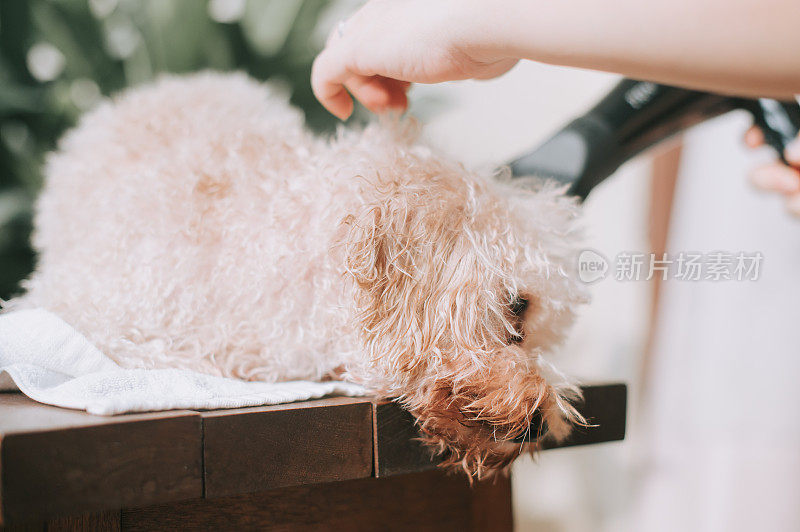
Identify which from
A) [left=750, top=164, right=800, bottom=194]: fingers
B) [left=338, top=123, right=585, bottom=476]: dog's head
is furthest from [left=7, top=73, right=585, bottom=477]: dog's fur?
[left=750, top=164, right=800, bottom=194]: fingers

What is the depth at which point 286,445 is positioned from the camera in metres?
0.47

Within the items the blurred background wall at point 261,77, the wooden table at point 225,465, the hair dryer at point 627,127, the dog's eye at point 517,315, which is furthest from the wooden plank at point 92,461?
the blurred background wall at point 261,77

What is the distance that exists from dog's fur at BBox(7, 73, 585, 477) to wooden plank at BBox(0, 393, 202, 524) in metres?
0.17

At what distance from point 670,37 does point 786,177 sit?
1.89 feet

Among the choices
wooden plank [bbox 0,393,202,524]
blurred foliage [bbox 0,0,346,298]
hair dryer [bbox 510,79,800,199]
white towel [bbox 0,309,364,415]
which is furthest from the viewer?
blurred foliage [bbox 0,0,346,298]

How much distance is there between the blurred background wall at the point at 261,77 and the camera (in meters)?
1.31

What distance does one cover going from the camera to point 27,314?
0.58 m

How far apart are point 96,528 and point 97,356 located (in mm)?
158

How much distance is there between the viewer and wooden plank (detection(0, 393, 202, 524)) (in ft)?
1.21

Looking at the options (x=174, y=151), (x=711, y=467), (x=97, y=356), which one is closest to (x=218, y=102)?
(x=174, y=151)

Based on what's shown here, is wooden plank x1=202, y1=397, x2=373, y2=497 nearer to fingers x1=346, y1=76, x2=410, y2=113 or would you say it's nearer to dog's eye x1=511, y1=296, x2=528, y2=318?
dog's eye x1=511, y1=296, x2=528, y2=318

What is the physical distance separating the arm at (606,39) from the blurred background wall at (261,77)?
2.98ft

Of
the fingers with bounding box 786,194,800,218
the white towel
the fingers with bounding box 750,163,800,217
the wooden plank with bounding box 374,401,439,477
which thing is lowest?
the wooden plank with bounding box 374,401,439,477

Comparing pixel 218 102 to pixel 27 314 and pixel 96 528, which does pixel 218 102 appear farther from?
pixel 96 528
